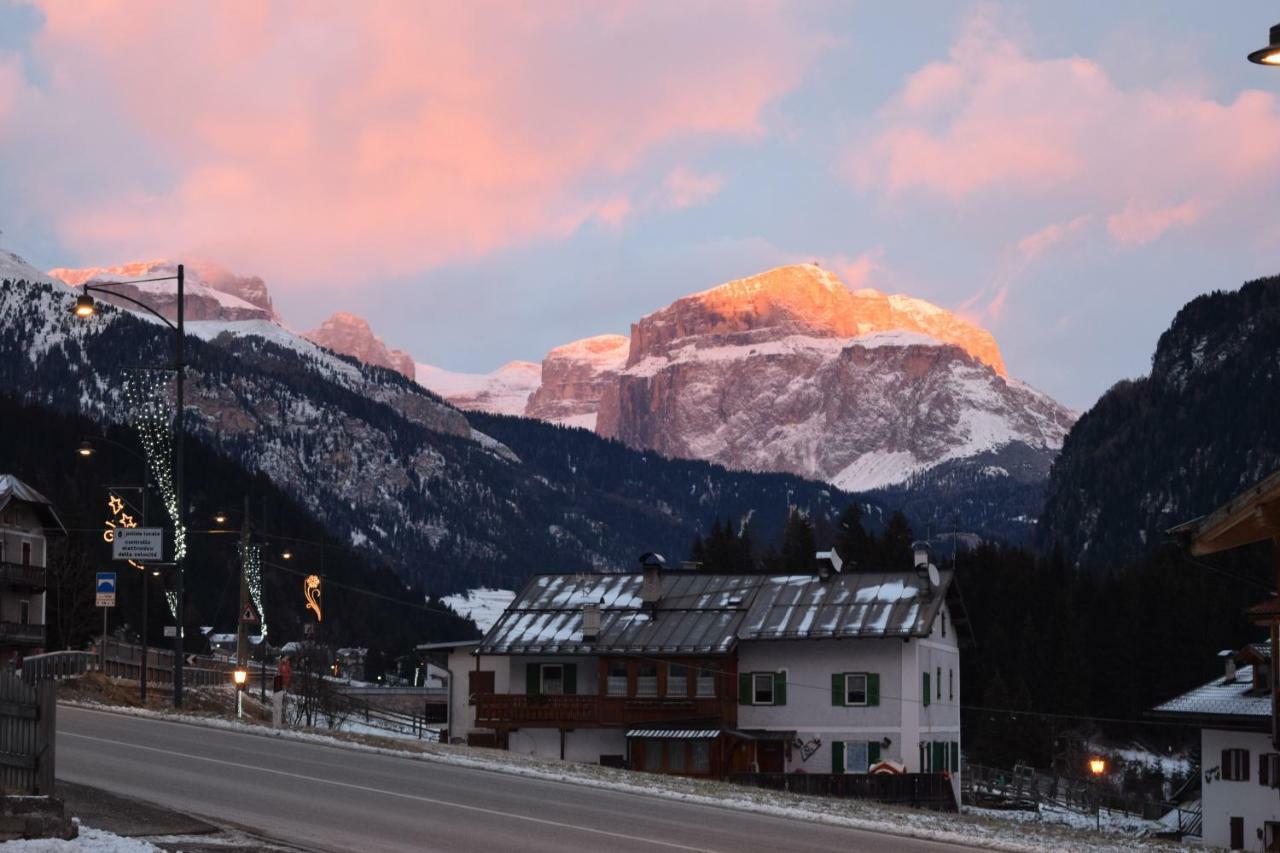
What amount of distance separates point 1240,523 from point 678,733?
40.6 m

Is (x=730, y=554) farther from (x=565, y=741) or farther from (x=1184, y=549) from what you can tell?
(x=1184, y=549)

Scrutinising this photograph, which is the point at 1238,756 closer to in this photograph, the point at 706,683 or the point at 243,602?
the point at 706,683

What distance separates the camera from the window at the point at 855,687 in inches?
2411

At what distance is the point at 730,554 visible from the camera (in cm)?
14512

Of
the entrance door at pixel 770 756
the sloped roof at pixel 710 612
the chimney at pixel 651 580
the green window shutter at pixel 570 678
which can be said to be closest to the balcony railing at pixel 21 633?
the sloped roof at pixel 710 612

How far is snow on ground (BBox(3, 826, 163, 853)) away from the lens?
16.9 metres

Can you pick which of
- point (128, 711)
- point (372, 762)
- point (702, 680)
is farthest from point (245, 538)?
point (372, 762)

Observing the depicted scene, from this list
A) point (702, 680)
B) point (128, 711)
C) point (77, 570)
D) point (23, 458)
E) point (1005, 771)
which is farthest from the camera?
point (23, 458)

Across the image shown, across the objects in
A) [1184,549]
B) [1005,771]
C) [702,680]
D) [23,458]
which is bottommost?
[1005,771]

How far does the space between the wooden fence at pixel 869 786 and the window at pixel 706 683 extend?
13.7m

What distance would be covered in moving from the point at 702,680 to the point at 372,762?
32246 millimetres

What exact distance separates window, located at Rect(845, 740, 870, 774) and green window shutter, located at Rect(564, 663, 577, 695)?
36.1ft

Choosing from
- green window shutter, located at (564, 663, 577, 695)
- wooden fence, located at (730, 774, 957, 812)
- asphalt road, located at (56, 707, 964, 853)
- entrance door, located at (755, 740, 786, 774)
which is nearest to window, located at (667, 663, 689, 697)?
entrance door, located at (755, 740, 786, 774)

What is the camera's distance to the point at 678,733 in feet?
200
